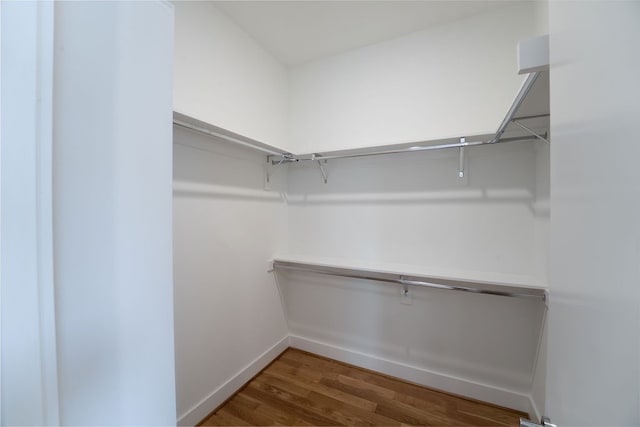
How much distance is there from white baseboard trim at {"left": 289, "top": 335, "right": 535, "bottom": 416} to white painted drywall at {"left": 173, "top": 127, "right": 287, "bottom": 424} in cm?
48

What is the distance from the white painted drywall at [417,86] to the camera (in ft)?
4.99

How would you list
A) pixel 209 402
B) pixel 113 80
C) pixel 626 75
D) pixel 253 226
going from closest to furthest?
pixel 626 75 → pixel 113 80 → pixel 209 402 → pixel 253 226

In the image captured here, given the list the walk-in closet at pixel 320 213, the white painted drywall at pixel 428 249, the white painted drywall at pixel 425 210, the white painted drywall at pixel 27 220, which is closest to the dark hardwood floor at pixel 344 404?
the walk-in closet at pixel 320 213

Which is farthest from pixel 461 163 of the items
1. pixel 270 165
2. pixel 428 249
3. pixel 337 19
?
pixel 270 165

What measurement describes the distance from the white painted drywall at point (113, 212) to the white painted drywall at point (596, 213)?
760 millimetres

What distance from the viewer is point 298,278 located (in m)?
2.24

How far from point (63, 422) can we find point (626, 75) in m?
0.94

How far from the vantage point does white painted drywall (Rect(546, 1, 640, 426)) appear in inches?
11.2

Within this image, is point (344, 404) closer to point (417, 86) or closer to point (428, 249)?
point (428, 249)

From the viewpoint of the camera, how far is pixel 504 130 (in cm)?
130

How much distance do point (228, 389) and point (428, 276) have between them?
5.42 ft

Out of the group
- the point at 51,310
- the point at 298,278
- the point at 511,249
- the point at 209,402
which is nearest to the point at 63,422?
the point at 51,310

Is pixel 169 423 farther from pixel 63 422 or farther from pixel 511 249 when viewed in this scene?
pixel 511 249

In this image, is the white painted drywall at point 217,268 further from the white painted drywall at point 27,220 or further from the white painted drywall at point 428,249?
the white painted drywall at point 27,220
